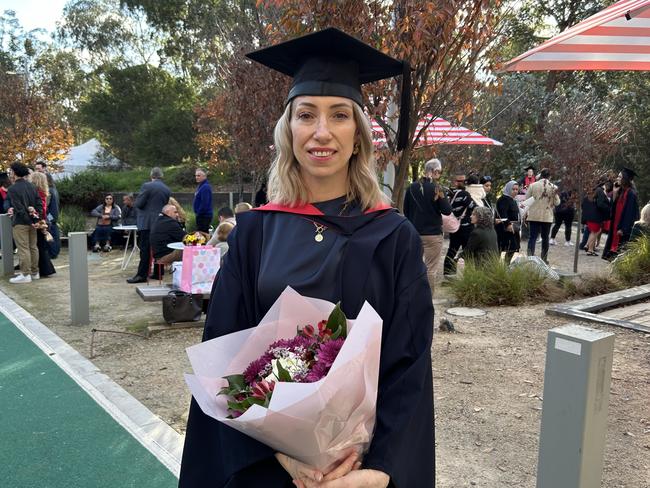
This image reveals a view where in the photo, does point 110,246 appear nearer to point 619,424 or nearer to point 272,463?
point 619,424

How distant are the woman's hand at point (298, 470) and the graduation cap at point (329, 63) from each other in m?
1.09

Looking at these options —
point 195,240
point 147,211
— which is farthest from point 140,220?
point 195,240

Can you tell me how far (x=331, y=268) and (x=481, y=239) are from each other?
749 cm

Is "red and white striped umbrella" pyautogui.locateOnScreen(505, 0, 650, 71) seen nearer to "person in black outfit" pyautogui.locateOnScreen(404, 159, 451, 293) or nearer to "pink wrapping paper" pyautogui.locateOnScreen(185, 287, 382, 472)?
"person in black outfit" pyautogui.locateOnScreen(404, 159, 451, 293)

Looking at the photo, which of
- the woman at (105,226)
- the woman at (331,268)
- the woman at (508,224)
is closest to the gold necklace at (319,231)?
the woman at (331,268)

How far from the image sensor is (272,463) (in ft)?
5.23

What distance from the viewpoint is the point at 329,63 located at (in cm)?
188

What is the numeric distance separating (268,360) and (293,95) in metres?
0.89

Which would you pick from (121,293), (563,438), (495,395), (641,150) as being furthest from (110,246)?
(641,150)

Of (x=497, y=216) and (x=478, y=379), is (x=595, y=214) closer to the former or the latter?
(x=497, y=216)

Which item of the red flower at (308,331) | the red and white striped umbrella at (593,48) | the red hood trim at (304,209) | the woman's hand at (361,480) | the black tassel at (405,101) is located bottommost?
the woman's hand at (361,480)

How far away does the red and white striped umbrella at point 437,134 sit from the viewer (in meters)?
5.29

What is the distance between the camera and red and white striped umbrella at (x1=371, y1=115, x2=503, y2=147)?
529 cm

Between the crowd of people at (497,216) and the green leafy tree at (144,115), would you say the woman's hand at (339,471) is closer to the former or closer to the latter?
the crowd of people at (497,216)
